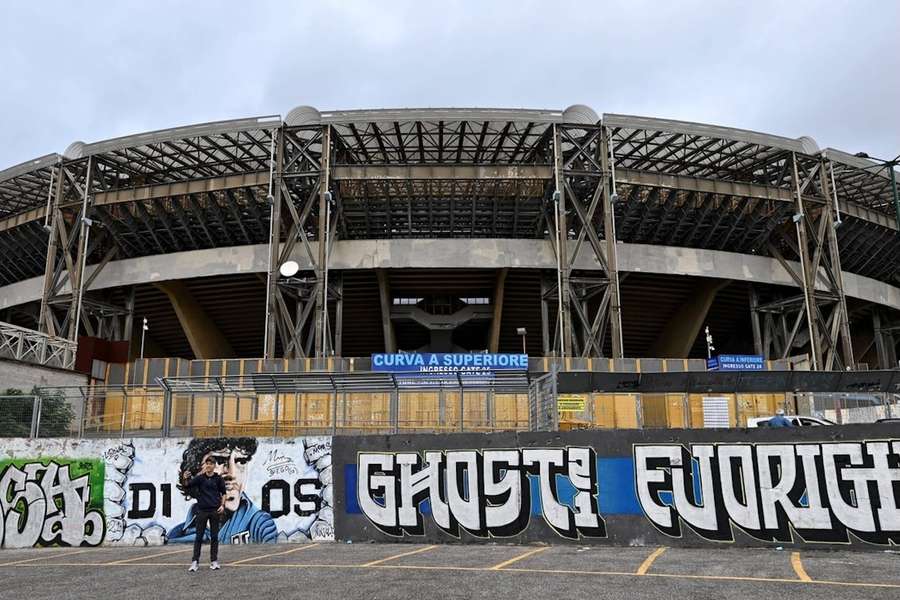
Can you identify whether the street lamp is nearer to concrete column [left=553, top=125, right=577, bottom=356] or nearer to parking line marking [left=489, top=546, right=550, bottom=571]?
concrete column [left=553, top=125, right=577, bottom=356]

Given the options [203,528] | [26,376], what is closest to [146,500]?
[203,528]

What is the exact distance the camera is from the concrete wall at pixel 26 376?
2588 cm

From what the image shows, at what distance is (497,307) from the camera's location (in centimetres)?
4716

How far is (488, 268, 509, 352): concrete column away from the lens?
45.2m

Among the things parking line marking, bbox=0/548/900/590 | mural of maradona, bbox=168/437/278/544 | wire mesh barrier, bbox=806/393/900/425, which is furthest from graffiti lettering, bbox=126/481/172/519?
wire mesh barrier, bbox=806/393/900/425

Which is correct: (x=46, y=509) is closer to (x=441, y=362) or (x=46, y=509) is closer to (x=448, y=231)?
(x=441, y=362)

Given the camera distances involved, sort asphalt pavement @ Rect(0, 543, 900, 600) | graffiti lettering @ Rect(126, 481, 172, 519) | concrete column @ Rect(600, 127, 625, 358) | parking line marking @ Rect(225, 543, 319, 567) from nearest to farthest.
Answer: asphalt pavement @ Rect(0, 543, 900, 600) → parking line marking @ Rect(225, 543, 319, 567) → graffiti lettering @ Rect(126, 481, 172, 519) → concrete column @ Rect(600, 127, 625, 358)

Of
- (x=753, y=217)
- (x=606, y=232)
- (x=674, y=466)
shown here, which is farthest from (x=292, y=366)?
(x=753, y=217)

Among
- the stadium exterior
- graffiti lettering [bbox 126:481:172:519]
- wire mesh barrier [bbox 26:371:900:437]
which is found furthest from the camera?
the stadium exterior

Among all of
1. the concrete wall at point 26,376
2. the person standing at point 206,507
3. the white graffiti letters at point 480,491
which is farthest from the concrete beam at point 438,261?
the person standing at point 206,507

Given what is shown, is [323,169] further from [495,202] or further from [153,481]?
[153,481]

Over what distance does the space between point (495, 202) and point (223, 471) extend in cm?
3182

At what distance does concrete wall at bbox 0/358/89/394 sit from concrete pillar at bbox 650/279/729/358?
39009 millimetres

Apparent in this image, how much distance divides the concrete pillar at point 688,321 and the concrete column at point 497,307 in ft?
42.7
